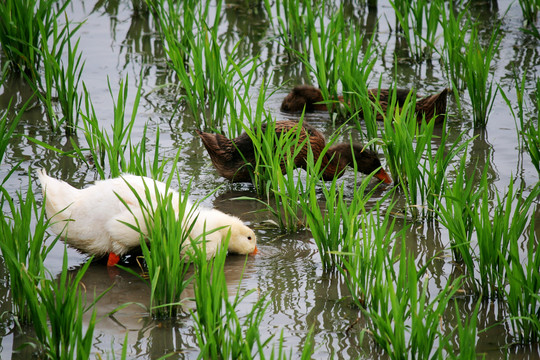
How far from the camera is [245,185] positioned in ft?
16.9

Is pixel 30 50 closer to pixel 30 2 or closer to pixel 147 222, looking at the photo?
pixel 30 2

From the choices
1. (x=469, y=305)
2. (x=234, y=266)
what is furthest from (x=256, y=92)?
(x=469, y=305)

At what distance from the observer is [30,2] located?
5895 millimetres

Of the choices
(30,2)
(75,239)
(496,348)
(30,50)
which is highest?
(30,2)

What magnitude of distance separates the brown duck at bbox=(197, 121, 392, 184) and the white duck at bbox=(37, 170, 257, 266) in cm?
89

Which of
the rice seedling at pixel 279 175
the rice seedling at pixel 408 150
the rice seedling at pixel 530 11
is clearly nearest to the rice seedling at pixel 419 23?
the rice seedling at pixel 530 11

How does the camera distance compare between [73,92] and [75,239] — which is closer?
[75,239]

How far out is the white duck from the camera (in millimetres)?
3740

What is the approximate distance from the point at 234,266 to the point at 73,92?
214 cm

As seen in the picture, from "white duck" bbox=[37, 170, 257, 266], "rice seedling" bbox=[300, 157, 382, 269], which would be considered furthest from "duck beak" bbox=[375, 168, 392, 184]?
"white duck" bbox=[37, 170, 257, 266]

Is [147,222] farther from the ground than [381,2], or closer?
closer

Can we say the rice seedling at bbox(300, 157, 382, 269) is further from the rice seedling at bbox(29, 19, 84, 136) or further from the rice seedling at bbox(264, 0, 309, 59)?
the rice seedling at bbox(264, 0, 309, 59)

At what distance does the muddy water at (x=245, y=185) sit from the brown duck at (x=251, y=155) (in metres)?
0.17

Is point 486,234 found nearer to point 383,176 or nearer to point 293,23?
point 383,176
